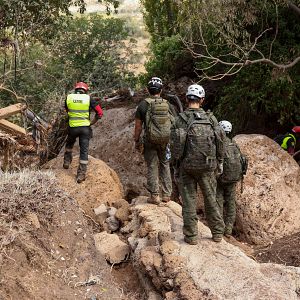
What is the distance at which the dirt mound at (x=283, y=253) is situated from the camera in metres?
7.65

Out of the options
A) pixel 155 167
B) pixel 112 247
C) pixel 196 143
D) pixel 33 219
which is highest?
pixel 196 143

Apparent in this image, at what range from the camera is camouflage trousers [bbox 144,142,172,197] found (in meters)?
7.67

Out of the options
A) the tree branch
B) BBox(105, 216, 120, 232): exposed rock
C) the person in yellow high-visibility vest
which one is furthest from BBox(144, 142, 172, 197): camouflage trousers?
the tree branch

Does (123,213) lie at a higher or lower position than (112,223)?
higher

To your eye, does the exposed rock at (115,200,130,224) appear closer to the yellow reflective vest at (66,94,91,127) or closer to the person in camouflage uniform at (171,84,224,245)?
the yellow reflective vest at (66,94,91,127)

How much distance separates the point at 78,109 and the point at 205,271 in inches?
160

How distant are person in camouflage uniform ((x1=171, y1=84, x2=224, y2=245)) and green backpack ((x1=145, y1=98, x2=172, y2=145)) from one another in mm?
1407

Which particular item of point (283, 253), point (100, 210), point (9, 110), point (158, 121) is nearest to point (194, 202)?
point (158, 121)

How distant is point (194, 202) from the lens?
19.5ft

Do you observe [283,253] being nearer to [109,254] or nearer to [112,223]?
[112,223]

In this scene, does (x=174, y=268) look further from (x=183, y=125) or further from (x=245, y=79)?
(x=245, y=79)

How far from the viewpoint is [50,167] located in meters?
9.12

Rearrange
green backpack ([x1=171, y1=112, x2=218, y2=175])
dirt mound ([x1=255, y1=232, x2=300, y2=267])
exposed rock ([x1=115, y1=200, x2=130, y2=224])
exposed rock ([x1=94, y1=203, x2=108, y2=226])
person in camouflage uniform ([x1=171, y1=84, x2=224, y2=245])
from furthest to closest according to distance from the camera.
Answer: exposed rock ([x1=94, y1=203, x2=108, y2=226])
dirt mound ([x1=255, y1=232, x2=300, y2=267])
exposed rock ([x1=115, y1=200, x2=130, y2=224])
person in camouflage uniform ([x1=171, y1=84, x2=224, y2=245])
green backpack ([x1=171, y1=112, x2=218, y2=175])

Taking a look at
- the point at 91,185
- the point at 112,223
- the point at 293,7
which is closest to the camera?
the point at 112,223
